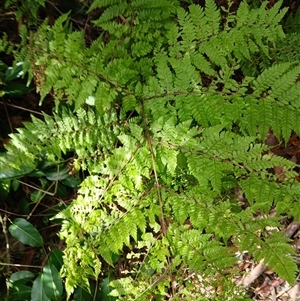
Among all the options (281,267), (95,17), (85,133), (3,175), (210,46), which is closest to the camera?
(281,267)

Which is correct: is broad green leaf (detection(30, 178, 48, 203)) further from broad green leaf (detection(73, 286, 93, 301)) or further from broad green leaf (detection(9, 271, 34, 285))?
broad green leaf (detection(73, 286, 93, 301))

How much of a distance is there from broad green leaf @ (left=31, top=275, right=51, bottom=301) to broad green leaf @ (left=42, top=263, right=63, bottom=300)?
24 mm

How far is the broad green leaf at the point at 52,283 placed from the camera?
2.81 metres

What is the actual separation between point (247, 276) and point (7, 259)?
175 cm

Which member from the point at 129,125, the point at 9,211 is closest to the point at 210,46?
the point at 129,125

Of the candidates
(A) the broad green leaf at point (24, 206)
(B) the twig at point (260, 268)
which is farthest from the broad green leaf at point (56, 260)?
(B) the twig at point (260, 268)

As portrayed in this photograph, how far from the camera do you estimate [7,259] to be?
2992 mm

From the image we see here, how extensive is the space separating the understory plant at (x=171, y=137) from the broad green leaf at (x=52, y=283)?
1.81ft

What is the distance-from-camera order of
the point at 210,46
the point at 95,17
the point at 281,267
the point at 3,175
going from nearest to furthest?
the point at 281,267 < the point at 210,46 < the point at 3,175 < the point at 95,17

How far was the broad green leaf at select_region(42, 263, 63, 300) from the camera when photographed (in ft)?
9.23

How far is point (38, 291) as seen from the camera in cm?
282

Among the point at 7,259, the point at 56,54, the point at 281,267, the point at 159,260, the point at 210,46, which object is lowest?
the point at 7,259

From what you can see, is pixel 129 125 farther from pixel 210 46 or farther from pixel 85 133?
pixel 210 46

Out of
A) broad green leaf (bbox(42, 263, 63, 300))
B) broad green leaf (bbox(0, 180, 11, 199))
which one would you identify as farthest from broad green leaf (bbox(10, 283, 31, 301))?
broad green leaf (bbox(0, 180, 11, 199))
